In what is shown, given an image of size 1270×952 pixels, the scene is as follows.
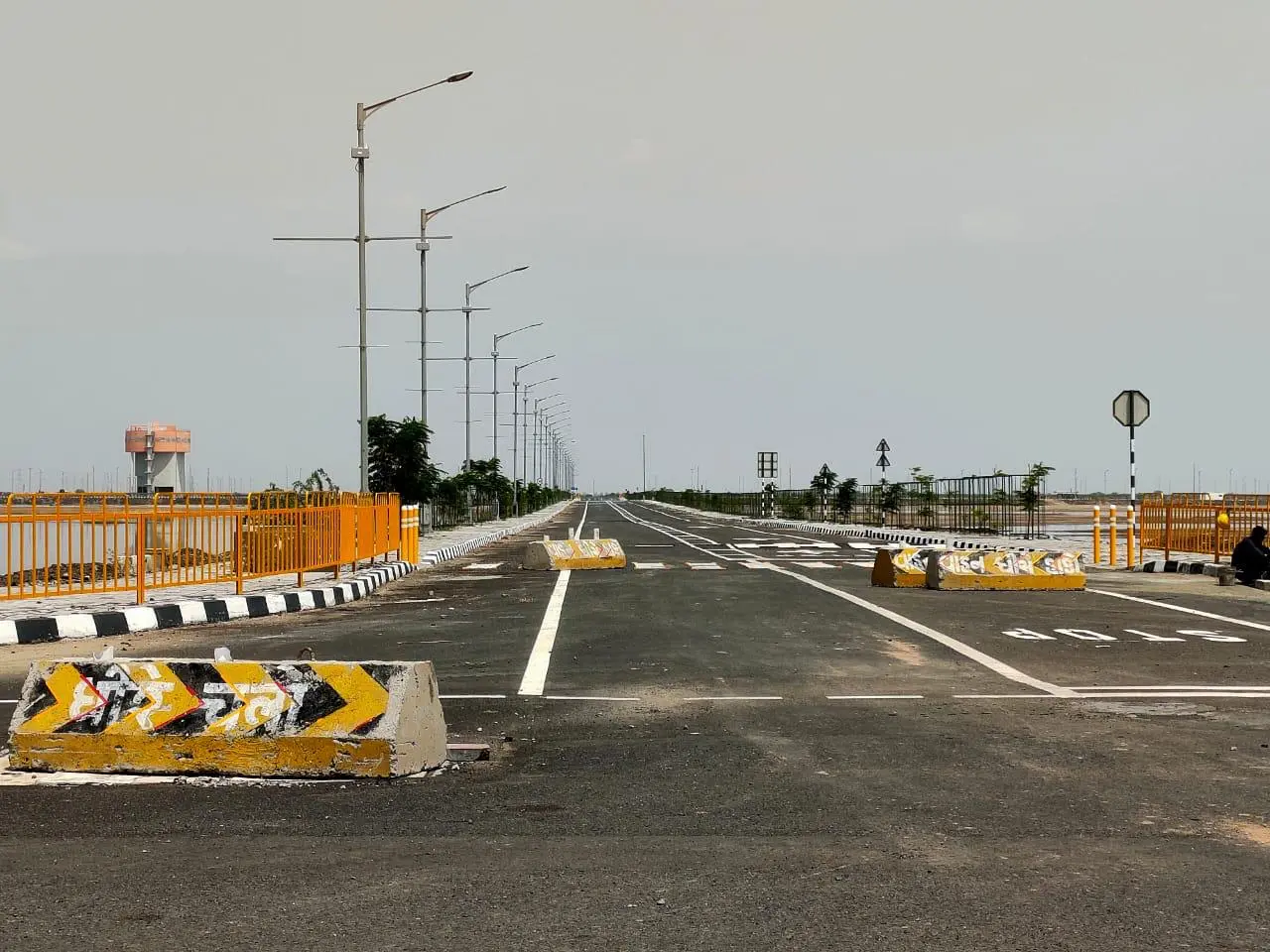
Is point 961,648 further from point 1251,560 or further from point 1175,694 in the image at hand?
point 1251,560

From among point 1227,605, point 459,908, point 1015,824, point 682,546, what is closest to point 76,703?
point 459,908

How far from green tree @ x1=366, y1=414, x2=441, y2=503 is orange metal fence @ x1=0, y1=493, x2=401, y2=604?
18004 mm

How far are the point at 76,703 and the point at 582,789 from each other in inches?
110

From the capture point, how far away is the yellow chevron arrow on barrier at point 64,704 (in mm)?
7367

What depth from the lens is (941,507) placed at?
52.2 metres

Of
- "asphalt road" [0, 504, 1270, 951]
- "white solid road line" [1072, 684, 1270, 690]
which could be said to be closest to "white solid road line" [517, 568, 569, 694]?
"asphalt road" [0, 504, 1270, 951]

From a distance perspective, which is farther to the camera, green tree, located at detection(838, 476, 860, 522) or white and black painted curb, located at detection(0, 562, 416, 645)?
green tree, located at detection(838, 476, 860, 522)

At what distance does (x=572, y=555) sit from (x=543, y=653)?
13.8 m

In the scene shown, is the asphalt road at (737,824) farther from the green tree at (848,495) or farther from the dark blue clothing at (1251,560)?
the green tree at (848,495)

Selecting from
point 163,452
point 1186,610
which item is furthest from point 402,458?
point 163,452

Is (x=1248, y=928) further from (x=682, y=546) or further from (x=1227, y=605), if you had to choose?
(x=682, y=546)

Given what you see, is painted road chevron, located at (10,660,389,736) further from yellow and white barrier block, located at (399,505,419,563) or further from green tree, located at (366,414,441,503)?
green tree, located at (366,414,441,503)

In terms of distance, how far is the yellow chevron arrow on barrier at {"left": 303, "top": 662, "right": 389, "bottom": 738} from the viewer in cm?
714

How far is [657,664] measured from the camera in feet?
38.3
